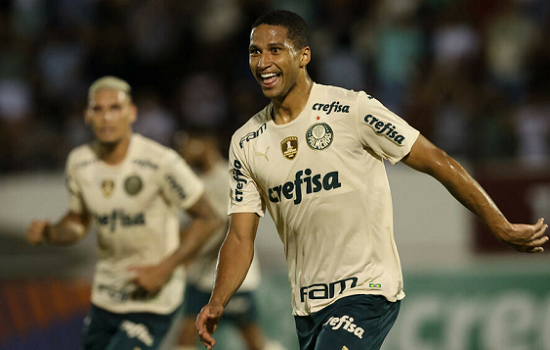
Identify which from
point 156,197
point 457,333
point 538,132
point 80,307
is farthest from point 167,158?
point 538,132

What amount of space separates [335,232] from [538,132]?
277 inches

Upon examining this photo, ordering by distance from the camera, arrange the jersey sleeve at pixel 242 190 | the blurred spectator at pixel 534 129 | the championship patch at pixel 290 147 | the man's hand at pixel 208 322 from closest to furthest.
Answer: the man's hand at pixel 208 322 < the championship patch at pixel 290 147 < the jersey sleeve at pixel 242 190 < the blurred spectator at pixel 534 129

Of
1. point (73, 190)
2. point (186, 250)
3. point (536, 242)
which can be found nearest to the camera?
point (536, 242)

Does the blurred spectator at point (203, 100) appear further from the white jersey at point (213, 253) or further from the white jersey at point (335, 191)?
the white jersey at point (335, 191)

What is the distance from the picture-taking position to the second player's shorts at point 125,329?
5574 mm

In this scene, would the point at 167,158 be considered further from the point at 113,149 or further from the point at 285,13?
the point at 285,13

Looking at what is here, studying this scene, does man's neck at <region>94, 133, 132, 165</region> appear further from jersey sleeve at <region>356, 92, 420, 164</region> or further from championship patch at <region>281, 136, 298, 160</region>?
jersey sleeve at <region>356, 92, 420, 164</region>

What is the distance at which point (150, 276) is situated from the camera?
5.55 meters

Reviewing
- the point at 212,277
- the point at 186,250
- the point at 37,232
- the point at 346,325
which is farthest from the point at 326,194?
the point at 212,277

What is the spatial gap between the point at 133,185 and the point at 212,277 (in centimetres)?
262

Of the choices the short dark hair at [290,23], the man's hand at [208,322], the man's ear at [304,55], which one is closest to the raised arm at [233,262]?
the man's hand at [208,322]

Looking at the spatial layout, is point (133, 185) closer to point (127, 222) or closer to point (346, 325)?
point (127, 222)

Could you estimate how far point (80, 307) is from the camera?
8.91 m

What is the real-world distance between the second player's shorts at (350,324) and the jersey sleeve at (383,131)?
75cm
